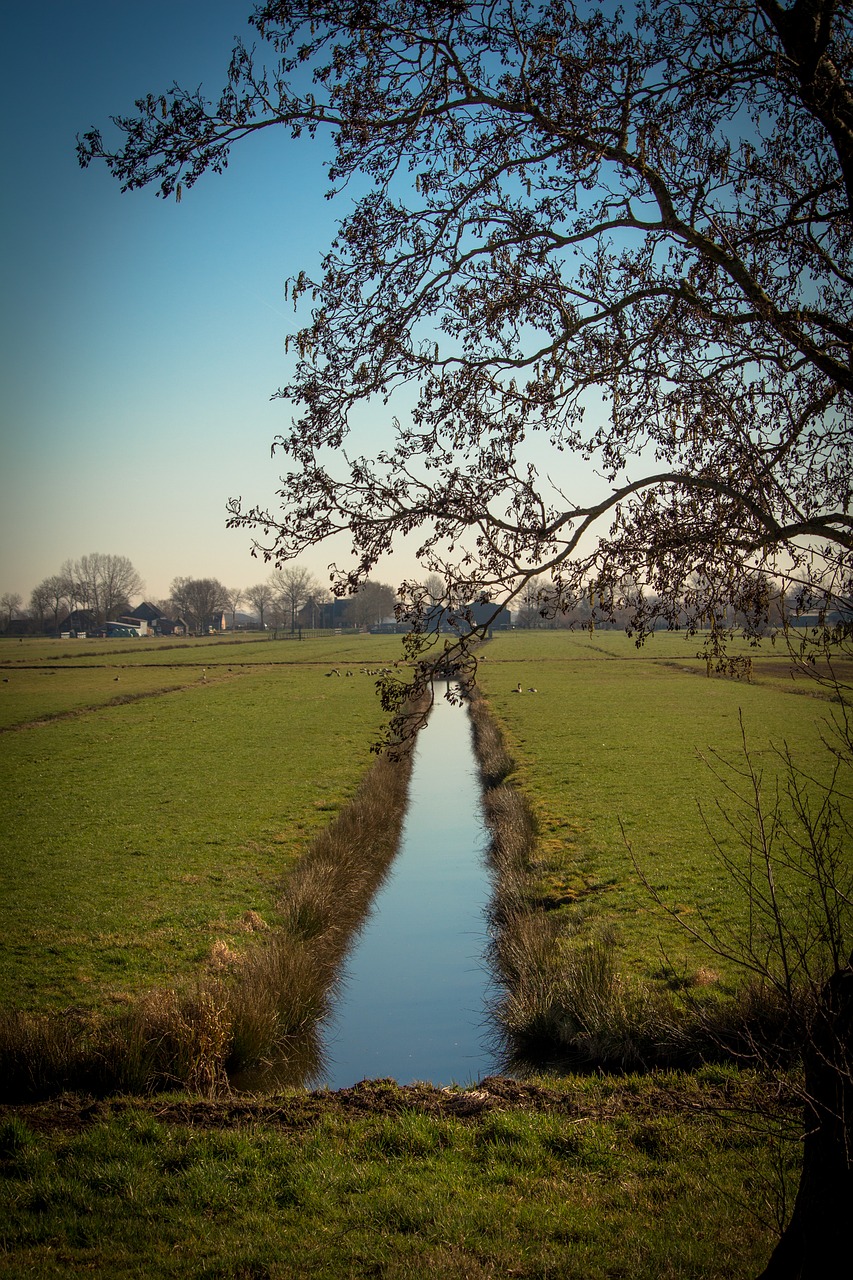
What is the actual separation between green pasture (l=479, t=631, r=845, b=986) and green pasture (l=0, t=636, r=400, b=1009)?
18.1ft

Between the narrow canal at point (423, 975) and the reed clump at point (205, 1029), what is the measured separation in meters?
0.51

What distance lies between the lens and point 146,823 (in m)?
19.3

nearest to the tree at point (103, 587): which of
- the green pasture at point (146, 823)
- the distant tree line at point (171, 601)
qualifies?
the distant tree line at point (171, 601)

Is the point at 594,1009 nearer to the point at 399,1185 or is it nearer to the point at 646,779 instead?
the point at 399,1185

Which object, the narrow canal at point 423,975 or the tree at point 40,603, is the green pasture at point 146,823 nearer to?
the narrow canal at point 423,975

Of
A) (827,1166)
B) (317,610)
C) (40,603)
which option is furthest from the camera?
(317,610)

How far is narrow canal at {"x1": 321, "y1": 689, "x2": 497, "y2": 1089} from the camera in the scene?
10.4 metres

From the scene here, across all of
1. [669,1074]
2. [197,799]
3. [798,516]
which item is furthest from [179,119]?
[197,799]

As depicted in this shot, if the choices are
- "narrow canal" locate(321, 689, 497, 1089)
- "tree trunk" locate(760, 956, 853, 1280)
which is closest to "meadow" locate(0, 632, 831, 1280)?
"tree trunk" locate(760, 956, 853, 1280)

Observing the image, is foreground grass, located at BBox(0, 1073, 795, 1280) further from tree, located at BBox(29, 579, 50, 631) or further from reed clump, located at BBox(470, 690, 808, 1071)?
tree, located at BBox(29, 579, 50, 631)

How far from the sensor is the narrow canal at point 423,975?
34.1ft

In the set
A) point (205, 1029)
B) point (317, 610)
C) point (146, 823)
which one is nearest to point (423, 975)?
point (205, 1029)

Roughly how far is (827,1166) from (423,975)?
9.70 metres

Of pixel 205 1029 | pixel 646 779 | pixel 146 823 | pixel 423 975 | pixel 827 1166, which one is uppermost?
pixel 827 1166
